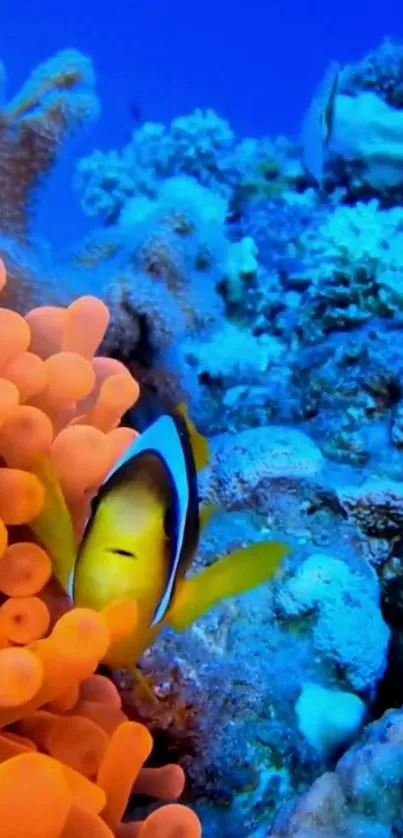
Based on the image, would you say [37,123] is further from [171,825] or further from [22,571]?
[171,825]

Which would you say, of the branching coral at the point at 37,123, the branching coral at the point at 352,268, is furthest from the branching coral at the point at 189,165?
the branching coral at the point at 37,123

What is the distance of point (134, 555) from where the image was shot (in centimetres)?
77

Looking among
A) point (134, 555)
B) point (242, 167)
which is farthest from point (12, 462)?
point (242, 167)

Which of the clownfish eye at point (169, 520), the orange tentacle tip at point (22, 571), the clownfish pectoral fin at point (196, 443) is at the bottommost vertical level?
the orange tentacle tip at point (22, 571)

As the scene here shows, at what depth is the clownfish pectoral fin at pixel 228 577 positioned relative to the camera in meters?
0.86

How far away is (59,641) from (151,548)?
12 centimetres

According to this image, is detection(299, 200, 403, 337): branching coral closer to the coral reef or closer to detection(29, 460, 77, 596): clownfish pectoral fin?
the coral reef

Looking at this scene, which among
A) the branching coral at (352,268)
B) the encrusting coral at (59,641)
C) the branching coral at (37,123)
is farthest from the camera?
the branching coral at (352,268)

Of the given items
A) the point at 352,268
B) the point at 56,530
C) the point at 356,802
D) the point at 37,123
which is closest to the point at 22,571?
Result: the point at 56,530

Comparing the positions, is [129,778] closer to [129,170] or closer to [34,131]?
[34,131]

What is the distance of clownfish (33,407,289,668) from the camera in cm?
76

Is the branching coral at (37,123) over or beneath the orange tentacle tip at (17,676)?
over

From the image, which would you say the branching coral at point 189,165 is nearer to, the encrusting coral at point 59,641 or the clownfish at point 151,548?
the encrusting coral at point 59,641

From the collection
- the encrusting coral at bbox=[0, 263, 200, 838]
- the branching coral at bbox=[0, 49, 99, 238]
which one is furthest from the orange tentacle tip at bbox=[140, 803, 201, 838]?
the branching coral at bbox=[0, 49, 99, 238]
